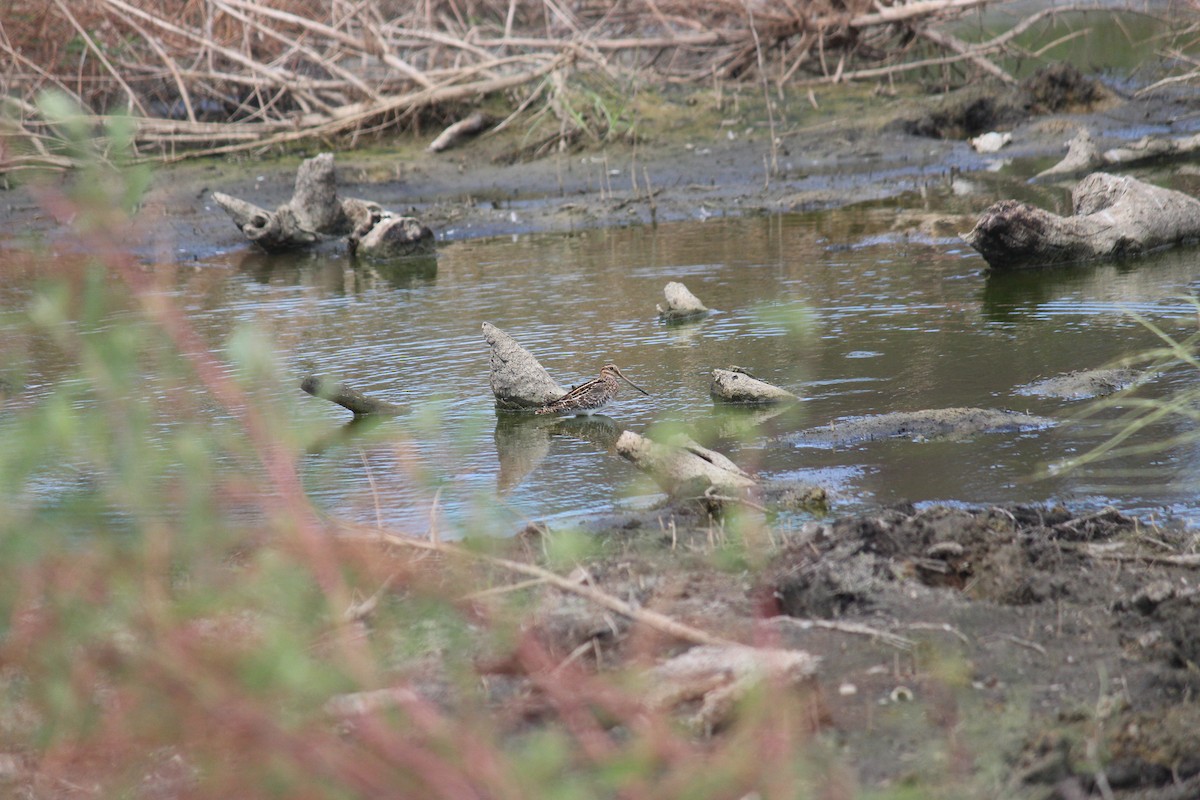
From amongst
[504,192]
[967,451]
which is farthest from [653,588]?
[504,192]

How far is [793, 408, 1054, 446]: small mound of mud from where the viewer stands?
206 inches

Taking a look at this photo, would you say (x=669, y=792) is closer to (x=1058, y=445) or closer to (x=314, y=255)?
(x=1058, y=445)

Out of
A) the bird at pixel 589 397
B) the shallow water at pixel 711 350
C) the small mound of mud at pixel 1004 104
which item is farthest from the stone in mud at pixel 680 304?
the small mound of mud at pixel 1004 104

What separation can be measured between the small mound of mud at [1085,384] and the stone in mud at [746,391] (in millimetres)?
1048

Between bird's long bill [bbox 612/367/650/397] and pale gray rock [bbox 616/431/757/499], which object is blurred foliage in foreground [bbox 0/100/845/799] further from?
bird's long bill [bbox 612/367/650/397]

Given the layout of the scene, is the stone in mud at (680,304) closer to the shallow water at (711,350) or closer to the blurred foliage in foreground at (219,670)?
the shallow water at (711,350)

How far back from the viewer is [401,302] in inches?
363

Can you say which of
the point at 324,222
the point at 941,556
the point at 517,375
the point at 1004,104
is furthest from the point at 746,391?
the point at 1004,104

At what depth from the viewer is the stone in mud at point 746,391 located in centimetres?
594

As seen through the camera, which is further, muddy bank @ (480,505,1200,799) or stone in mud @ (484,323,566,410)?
stone in mud @ (484,323,566,410)

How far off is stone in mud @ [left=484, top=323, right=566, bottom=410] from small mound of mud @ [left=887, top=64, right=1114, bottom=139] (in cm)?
954

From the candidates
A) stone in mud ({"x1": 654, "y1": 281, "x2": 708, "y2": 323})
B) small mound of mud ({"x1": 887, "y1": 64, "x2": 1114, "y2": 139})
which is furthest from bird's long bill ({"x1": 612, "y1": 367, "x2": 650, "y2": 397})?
small mound of mud ({"x1": 887, "y1": 64, "x2": 1114, "y2": 139})

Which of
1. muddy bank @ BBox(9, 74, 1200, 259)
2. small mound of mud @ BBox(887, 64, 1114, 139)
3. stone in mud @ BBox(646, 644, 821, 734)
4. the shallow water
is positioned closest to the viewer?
stone in mud @ BBox(646, 644, 821, 734)

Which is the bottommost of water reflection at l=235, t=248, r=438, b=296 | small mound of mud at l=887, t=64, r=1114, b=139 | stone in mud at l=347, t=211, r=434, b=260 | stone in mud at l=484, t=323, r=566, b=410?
stone in mud at l=484, t=323, r=566, b=410
